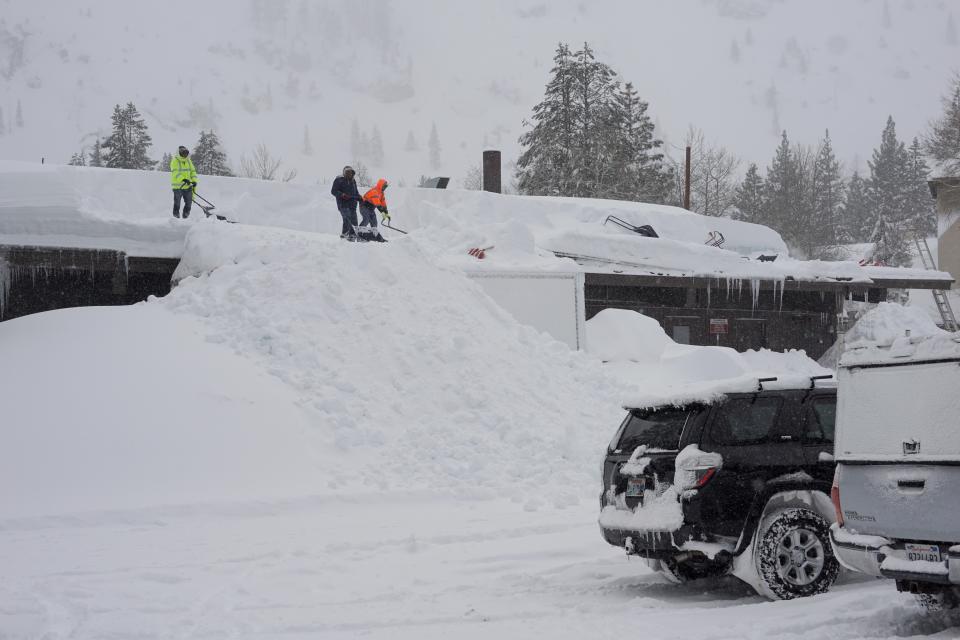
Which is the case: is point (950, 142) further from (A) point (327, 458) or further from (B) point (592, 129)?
(A) point (327, 458)

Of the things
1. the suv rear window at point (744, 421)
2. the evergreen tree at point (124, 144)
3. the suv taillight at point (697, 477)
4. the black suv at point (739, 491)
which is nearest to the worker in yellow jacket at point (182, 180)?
the black suv at point (739, 491)

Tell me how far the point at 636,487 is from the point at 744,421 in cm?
96

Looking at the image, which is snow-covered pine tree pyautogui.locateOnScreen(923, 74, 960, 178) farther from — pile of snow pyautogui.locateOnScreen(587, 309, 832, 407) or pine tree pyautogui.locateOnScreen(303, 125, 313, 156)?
pine tree pyautogui.locateOnScreen(303, 125, 313, 156)

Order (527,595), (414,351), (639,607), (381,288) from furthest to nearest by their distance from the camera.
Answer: (381,288) → (414,351) → (527,595) → (639,607)

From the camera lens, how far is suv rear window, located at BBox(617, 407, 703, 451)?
24.0 feet

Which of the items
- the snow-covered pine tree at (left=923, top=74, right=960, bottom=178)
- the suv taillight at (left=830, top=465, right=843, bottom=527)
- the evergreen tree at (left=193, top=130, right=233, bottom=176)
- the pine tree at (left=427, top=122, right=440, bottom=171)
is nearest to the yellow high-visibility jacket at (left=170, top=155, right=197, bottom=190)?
the suv taillight at (left=830, top=465, right=843, bottom=527)

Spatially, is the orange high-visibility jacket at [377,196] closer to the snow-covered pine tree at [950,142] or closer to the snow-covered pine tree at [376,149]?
the snow-covered pine tree at [950,142]

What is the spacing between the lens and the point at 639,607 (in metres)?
6.81

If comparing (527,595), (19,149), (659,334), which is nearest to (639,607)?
(527,595)

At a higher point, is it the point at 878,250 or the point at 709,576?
the point at 878,250

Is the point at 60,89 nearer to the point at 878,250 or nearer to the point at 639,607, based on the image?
the point at 878,250

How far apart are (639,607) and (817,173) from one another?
→ 81662mm

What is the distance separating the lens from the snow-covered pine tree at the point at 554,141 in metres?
47.7

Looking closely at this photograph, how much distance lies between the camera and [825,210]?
69.5 meters
